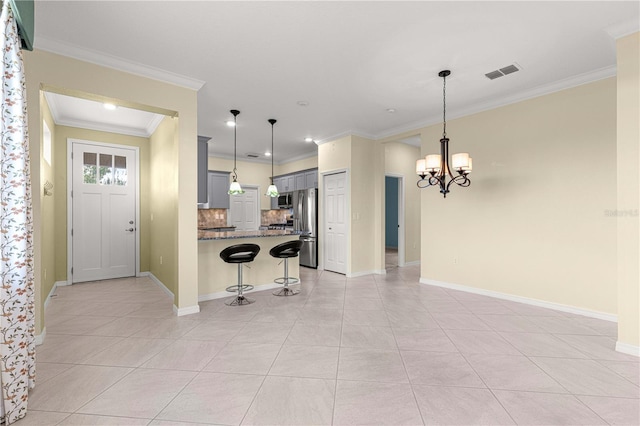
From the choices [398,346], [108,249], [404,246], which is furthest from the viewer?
[404,246]

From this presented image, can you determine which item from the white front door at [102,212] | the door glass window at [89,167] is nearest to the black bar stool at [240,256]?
the white front door at [102,212]

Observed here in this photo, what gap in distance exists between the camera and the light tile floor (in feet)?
5.99

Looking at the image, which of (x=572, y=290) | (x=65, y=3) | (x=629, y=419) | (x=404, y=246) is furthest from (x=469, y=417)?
(x=404, y=246)

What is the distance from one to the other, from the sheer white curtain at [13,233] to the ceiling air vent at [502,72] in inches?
163

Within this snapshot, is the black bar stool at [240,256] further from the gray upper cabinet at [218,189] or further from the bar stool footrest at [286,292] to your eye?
the gray upper cabinet at [218,189]

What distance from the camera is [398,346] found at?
2.72 metres

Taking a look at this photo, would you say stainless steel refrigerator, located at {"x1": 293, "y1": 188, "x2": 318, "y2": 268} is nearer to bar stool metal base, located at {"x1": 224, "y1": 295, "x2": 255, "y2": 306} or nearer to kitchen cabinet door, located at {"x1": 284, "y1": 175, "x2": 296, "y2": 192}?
kitchen cabinet door, located at {"x1": 284, "y1": 175, "x2": 296, "y2": 192}

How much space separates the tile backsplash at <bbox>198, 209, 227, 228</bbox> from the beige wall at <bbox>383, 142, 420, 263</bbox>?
4.29m

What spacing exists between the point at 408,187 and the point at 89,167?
20.6 ft

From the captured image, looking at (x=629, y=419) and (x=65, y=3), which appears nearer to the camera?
(x=629, y=419)

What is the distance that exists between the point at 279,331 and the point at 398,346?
1175 millimetres

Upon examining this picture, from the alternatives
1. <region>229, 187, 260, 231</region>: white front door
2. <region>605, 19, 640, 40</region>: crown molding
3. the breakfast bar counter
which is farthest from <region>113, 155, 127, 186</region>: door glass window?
<region>605, 19, 640, 40</region>: crown molding

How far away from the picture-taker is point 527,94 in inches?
154

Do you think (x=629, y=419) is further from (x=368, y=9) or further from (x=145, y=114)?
→ (x=145, y=114)
